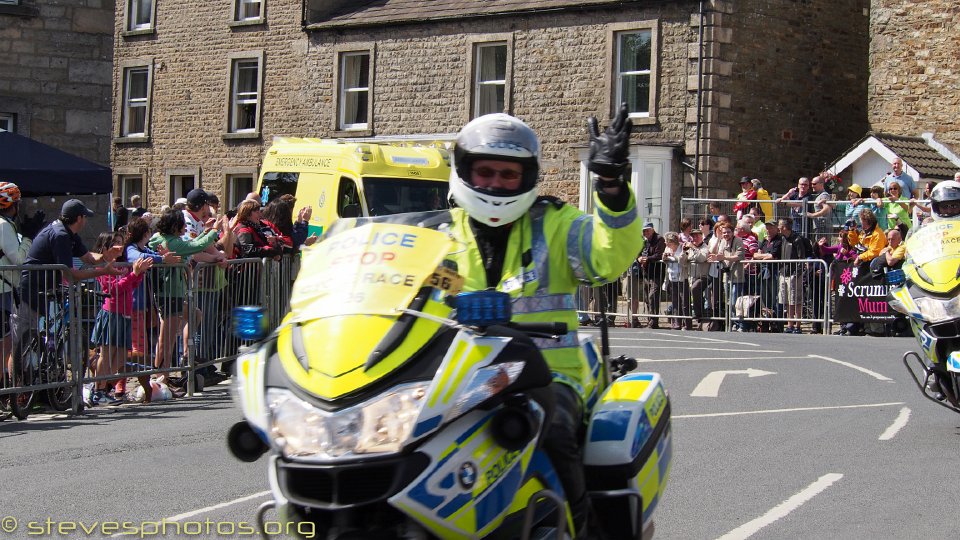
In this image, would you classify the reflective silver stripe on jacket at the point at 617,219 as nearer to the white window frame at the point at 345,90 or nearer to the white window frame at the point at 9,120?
the white window frame at the point at 9,120

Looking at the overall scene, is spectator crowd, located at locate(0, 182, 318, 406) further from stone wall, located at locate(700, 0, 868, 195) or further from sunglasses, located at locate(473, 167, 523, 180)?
stone wall, located at locate(700, 0, 868, 195)

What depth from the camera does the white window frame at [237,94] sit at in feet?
133

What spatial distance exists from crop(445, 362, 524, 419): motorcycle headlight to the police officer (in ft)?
2.00

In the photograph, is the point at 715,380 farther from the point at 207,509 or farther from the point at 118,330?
the point at 207,509

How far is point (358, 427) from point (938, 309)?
287 inches

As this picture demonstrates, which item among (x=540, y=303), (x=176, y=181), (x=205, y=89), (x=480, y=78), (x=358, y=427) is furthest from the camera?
(x=176, y=181)

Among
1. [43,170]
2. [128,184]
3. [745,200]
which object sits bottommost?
[43,170]

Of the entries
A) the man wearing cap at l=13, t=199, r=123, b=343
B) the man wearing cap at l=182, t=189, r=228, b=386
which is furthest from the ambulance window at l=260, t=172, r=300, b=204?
the man wearing cap at l=13, t=199, r=123, b=343

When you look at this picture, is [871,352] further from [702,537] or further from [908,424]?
[702,537]

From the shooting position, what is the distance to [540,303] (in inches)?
215

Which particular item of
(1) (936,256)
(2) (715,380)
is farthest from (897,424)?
(2) (715,380)

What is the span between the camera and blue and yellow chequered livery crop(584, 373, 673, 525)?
17.6 ft

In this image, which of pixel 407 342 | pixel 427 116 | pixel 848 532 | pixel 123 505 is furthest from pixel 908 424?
pixel 427 116

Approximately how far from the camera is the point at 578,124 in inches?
1353
